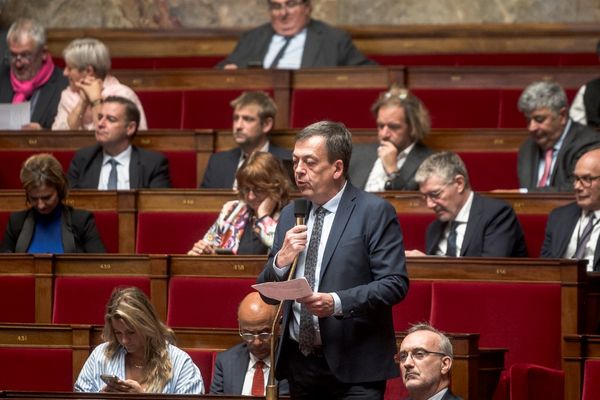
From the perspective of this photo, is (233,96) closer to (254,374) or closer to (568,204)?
(568,204)

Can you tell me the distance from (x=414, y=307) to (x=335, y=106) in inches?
52.0

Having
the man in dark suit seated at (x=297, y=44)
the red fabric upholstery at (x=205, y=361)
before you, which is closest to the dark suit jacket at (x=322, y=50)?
the man in dark suit seated at (x=297, y=44)

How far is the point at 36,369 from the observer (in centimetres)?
271

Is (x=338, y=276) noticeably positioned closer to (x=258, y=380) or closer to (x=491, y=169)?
(x=258, y=380)

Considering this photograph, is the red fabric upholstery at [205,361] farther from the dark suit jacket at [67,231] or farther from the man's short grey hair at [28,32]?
the man's short grey hair at [28,32]

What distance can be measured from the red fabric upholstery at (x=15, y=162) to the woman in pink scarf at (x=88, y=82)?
0.14 metres

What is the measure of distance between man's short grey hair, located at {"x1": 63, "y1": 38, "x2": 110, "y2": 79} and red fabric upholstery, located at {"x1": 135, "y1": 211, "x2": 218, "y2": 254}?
742 millimetres

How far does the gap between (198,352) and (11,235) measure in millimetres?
811

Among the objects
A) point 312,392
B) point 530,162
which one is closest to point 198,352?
point 312,392

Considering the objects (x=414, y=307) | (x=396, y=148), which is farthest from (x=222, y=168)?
(x=414, y=307)

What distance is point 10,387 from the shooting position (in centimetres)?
270

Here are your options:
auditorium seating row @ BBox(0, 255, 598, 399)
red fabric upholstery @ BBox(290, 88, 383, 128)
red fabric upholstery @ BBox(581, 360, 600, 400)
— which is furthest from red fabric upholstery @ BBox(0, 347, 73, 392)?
red fabric upholstery @ BBox(290, 88, 383, 128)

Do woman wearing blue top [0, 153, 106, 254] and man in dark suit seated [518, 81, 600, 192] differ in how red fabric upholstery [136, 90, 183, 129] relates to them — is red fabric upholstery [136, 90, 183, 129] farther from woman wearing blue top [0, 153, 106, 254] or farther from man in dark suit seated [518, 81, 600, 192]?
man in dark suit seated [518, 81, 600, 192]

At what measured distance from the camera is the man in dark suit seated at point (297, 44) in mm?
4199
